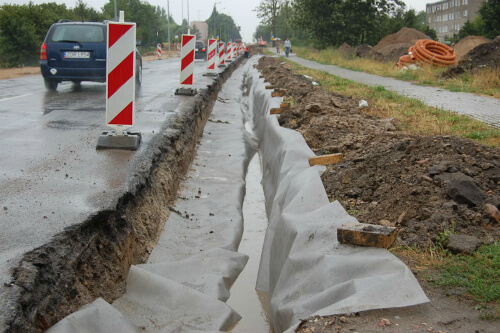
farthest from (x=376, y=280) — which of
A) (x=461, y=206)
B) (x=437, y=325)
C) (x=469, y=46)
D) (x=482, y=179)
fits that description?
(x=469, y=46)

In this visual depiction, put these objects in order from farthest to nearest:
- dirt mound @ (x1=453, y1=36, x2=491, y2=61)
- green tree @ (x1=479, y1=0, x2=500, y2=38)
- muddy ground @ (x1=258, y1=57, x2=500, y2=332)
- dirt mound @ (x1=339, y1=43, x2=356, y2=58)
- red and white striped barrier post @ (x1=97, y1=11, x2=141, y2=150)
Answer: dirt mound @ (x1=339, y1=43, x2=356, y2=58) → green tree @ (x1=479, y1=0, x2=500, y2=38) → dirt mound @ (x1=453, y1=36, x2=491, y2=61) → red and white striped barrier post @ (x1=97, y1=11, x2=141, y2=150) → muddy ground @ (x1=258, y1=57, x2=500, y2=332)

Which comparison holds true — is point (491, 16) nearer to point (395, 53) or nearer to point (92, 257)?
point (395, 53)

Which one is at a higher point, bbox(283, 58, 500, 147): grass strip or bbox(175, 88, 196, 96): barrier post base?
bbox(175, 88, 196, 96): barrier post base

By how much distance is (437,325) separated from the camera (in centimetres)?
254

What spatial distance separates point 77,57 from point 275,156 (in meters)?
6.80

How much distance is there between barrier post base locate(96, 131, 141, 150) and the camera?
236 inches

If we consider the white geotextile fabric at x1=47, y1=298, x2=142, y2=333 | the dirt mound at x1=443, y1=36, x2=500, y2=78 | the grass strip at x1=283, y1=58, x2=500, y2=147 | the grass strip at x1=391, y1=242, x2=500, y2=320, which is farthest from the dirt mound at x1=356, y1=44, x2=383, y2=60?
the white geotextile fabric at x1=47, y1=298, x2=142, y2=333

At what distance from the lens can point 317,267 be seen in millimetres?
3213

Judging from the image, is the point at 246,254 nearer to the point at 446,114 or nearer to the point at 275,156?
the point at 275,156

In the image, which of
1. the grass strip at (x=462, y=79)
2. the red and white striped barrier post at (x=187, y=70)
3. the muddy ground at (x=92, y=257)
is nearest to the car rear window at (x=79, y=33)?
the red and white striped barrier post at (x=187, y=70)

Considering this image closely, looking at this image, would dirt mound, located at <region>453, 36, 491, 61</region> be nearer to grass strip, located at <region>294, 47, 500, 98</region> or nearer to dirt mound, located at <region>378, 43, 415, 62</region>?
dirt mound, located at <region>378, 43, 415, 62</region>

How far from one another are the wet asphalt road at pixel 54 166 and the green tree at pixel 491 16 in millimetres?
28893

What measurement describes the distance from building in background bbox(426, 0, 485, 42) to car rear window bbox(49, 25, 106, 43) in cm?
8017

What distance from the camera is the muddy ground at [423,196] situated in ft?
8.50
